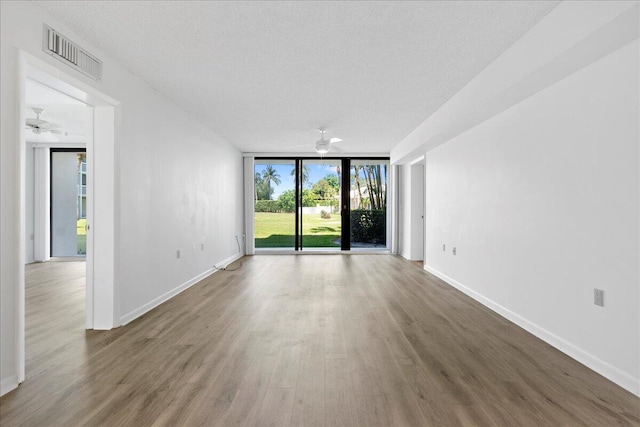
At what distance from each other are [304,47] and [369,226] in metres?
6.60

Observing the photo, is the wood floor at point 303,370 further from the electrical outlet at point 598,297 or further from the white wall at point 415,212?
A: the white wall at point 415,212

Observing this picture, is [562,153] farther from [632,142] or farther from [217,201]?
[217,201]

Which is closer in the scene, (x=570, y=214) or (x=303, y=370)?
(x=303, y=370)

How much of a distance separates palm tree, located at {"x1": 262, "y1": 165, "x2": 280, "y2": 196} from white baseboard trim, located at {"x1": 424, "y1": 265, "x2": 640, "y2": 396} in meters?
6.02

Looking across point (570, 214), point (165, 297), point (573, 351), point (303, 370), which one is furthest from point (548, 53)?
point (165, 297)

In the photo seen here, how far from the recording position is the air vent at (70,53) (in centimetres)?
243

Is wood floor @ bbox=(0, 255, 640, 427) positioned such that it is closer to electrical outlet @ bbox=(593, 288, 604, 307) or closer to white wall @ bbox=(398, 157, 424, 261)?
electrical outlet @ bbox=(593, 288, 604, 307)

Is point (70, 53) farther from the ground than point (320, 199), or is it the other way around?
point (70, 53)

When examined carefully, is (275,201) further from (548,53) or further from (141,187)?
(548,53)

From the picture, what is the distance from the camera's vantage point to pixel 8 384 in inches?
81.6

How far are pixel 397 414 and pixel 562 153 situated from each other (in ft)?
7.90

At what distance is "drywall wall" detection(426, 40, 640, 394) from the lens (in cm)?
217

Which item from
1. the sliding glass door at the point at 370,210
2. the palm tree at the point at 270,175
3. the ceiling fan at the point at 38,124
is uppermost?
the ceiling fan at the point at 38,124

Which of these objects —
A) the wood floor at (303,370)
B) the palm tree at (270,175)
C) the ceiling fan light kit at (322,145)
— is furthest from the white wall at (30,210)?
the ceiling fan light kit at (322,145)
